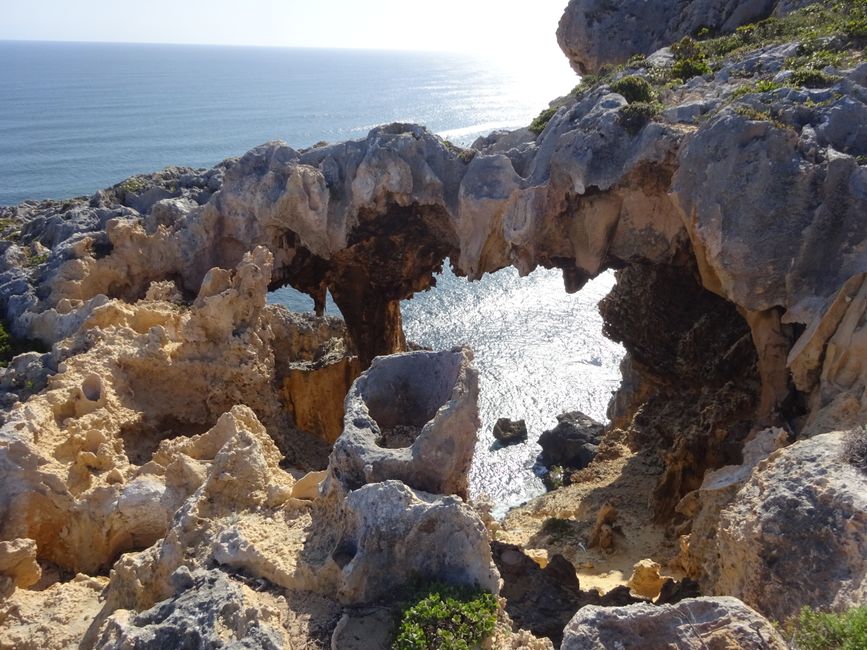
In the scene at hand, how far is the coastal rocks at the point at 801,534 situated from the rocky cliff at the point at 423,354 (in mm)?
48

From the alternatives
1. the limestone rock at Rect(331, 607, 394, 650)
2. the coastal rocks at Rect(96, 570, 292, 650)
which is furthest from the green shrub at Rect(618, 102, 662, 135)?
the coastal rocks at Rect(96, 570, 292, 650)

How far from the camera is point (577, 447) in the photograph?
44125mm

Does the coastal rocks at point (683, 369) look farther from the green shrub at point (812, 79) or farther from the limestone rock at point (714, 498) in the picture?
the green shrub at point (812, 79)

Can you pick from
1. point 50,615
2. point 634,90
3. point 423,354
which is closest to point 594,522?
point 423,354

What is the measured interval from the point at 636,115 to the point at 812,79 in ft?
15.3

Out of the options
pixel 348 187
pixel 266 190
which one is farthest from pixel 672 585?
pixel 266 190

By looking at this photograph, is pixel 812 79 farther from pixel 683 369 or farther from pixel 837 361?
pixel 683 369

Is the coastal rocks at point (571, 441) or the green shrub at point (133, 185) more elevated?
the green shrub at point (133, 185)

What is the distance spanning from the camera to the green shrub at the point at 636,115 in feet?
68.6

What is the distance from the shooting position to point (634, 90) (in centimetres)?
2269

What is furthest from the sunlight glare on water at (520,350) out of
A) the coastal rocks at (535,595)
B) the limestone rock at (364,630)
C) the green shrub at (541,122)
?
the limestone rock at (364,630)

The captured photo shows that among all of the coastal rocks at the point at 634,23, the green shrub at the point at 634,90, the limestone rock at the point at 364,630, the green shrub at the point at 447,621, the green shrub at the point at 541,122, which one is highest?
the coastal rocks at the point at 634,23

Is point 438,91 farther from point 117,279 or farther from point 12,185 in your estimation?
point 117,279

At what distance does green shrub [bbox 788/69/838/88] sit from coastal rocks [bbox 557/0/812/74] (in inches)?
488
